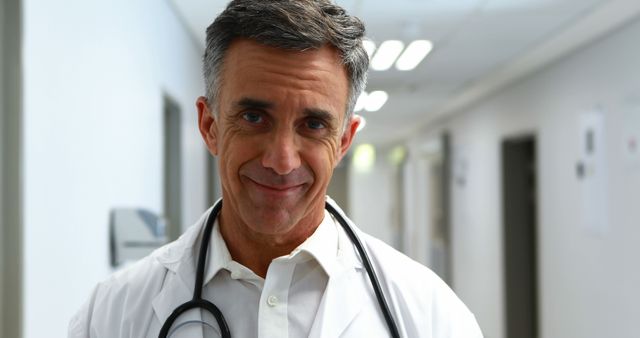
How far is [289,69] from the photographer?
106 cm

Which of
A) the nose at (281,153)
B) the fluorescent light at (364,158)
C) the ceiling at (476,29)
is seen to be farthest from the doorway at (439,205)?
the nose at (281,153)

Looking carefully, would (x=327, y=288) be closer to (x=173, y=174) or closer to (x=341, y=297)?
(x=341, y=297)

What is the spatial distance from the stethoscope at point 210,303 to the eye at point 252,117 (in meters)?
0.24

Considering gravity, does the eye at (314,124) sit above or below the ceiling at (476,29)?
below

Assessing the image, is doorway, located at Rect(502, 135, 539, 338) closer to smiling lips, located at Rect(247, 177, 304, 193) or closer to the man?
the man

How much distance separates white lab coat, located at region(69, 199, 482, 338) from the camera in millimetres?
1151

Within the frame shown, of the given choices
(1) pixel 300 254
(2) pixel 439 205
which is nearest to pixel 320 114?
(1) pixel 300 254

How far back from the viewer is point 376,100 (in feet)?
24.4

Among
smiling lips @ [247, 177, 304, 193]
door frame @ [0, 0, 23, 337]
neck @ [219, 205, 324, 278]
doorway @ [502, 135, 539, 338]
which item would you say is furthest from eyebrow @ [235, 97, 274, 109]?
doorway @ [502, 135, 539, 338]

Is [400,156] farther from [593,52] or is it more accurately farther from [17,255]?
[17,255]

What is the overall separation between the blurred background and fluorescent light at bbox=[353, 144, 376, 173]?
202 inches

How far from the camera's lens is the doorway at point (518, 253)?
20.9ft

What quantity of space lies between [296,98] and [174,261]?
37 centimetres

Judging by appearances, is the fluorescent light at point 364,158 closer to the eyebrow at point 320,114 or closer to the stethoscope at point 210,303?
the stethoscope at point 210,303
